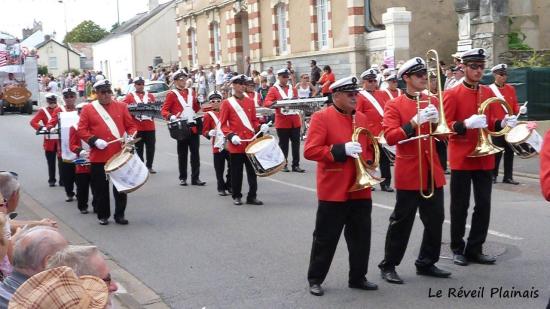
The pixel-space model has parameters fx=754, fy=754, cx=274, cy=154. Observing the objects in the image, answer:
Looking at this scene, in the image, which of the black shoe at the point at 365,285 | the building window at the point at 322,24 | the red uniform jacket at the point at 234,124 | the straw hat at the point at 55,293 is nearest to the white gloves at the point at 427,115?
the black shoe at the point at 365,285

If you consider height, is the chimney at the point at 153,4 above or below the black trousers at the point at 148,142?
above

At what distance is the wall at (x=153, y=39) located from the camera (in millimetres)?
56844

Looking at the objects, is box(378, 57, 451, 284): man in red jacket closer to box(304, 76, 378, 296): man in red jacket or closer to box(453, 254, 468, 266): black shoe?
box(304, 76, 378, 296): man in red jacket

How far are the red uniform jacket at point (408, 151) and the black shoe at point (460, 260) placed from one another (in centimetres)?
97

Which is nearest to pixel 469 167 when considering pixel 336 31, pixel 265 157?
pixel 265 157

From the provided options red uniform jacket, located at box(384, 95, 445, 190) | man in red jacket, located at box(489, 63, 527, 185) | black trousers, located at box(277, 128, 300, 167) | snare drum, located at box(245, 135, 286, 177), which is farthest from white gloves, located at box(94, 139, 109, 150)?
black trousers, located at box(277, 128, 300, 167)

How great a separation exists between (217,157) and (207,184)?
1.29 m

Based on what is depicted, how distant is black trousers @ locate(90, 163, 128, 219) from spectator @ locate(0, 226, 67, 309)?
6068 mm

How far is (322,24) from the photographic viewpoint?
29781 millimetres

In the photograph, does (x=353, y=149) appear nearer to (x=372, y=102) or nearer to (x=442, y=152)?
(x=372, y=102)

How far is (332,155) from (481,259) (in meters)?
2.08

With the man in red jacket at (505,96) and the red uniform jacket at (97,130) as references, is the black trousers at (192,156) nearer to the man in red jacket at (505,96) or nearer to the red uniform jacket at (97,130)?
the red uniform jacket at (97,130)

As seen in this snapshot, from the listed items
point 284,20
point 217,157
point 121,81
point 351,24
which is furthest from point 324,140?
point 121,81

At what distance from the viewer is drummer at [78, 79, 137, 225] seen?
988 cm
